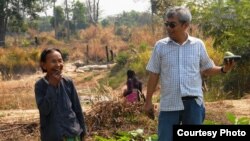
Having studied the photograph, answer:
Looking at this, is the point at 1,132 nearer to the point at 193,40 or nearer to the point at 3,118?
the point at 3,118

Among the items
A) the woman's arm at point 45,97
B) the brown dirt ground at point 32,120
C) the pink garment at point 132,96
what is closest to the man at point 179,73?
the woman's arm at point 45,97

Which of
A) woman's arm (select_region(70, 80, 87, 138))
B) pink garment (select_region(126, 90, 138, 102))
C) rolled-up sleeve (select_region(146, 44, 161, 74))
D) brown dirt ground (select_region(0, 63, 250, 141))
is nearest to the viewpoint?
woman's arm (select_region(70, 80, 87, 138))

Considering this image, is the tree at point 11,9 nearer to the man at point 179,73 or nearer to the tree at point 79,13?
the tree at point 79,13

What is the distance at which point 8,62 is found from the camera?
74.7 ft

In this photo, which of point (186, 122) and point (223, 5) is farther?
point (223, 5)

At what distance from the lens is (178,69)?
380 cm

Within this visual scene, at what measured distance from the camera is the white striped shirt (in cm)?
380

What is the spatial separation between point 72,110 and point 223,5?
28.0ft

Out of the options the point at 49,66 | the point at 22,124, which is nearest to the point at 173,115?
the point at 49,66

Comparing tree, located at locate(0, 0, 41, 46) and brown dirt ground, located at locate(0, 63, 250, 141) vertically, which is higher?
tree, located at locate(0, 0, 41, 46)

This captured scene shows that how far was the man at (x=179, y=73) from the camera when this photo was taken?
3.80m

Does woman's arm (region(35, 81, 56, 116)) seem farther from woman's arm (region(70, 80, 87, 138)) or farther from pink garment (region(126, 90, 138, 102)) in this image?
pink garment (region(126, 90, 138, 102))

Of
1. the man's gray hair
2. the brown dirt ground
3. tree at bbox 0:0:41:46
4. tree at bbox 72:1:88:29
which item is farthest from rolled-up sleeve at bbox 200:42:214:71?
tree at bbox 72:1:88:29

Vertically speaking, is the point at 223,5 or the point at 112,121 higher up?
the point at 223,5
